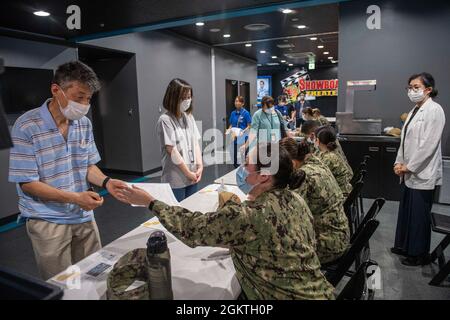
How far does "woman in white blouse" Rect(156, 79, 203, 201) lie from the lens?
7.84 feet

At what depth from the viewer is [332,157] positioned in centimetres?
261

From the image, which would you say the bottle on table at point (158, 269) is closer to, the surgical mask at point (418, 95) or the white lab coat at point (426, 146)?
the white lab coat at point (426, 146)

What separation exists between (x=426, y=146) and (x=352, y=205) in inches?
35.2

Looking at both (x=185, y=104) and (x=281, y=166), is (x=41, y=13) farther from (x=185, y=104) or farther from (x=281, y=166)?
(x=281, y=166)

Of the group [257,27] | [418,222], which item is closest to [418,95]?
[418,222]

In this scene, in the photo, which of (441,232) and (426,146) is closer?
(441,232)

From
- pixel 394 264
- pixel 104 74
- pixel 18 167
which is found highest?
pixel 104 74

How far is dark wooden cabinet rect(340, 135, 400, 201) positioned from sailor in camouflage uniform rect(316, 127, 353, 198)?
6.84 ft

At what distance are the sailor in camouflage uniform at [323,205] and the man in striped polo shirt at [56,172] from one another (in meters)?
1.04

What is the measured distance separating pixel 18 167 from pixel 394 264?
9.93 feet

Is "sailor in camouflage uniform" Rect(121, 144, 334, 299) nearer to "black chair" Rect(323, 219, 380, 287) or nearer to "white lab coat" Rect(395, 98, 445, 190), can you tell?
"black chair" Rect(323, 219, 380, 287)

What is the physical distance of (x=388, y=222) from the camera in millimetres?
3807
